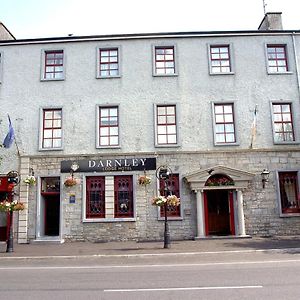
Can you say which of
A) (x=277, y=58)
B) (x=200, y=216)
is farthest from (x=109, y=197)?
(x=277, y=58)

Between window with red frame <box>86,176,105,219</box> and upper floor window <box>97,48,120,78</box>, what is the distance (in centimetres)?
558

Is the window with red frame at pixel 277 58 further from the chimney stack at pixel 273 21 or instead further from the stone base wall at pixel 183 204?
the stone base wall at pixel 183 204

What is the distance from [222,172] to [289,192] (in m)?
3.72

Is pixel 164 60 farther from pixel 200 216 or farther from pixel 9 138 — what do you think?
pixel 9 138

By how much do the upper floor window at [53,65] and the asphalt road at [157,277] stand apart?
1044 centimetres

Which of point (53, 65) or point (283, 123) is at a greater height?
point (53, 65)

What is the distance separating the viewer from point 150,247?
1578 centimetres

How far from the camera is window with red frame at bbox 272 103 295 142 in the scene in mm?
19453

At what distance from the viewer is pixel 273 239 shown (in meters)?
17.5

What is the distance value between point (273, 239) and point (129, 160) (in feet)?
25.8

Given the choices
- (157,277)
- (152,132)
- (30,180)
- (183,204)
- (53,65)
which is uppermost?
(53,65)

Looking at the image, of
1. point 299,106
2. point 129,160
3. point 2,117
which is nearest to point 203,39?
point 299,106

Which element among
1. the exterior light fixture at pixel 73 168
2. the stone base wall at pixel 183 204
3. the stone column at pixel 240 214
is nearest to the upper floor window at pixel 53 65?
the stone base wall at pixel 183 204

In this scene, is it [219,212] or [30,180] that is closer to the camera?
[30,180]
